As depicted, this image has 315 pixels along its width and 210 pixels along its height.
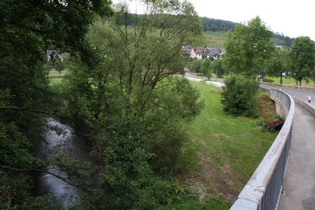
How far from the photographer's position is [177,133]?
46.0 ft

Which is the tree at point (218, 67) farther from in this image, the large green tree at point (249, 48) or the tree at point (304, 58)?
the large green tree at point (249, 48)

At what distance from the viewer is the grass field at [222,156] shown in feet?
44.1

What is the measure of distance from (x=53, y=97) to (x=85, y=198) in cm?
418

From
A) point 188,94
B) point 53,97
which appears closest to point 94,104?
point 53,97

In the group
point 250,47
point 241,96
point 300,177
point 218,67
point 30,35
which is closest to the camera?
point 300,177

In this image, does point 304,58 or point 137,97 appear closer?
point 137,97

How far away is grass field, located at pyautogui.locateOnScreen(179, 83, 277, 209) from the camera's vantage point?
13430 millimetres

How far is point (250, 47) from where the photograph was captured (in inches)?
1560

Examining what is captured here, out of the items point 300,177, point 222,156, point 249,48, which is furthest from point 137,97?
point 249,48

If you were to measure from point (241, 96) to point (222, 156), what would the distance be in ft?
48.4

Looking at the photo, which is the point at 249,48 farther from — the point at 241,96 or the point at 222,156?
the point at 222,156

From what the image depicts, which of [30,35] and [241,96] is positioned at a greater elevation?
[30,35]

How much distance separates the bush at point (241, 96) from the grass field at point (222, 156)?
1.76 metres

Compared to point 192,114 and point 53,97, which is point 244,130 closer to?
point 192,114
